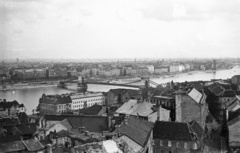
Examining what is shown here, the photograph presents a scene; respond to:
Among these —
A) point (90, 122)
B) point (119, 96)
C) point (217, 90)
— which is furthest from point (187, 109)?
point (119, 96)

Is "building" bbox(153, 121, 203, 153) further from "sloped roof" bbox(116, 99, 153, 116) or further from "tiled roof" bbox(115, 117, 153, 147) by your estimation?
"sloped roof" bbox(116, 99, 153, 116)

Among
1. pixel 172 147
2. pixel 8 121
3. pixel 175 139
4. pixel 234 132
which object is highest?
pixel 175 139

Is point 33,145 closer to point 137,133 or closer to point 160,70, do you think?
point 137,133

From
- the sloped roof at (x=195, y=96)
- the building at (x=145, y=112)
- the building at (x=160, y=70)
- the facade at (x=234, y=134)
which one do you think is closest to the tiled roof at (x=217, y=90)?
the sloped roof at (x=195, y=96)

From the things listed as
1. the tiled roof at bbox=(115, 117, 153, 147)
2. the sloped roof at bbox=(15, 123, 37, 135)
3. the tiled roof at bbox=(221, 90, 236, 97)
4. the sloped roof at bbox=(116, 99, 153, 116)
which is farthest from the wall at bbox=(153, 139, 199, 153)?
the tiled roof at bbox=(221, 90, 236, 97)

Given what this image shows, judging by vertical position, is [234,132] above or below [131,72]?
above

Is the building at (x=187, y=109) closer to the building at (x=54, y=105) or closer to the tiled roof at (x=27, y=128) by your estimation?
the tiled roof at (x=27, y=128)

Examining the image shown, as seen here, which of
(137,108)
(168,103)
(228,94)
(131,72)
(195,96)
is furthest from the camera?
(131,72)

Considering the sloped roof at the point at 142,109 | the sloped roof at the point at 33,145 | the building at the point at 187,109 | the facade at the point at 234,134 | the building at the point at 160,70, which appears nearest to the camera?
the sloped roof at the point at 33,145
